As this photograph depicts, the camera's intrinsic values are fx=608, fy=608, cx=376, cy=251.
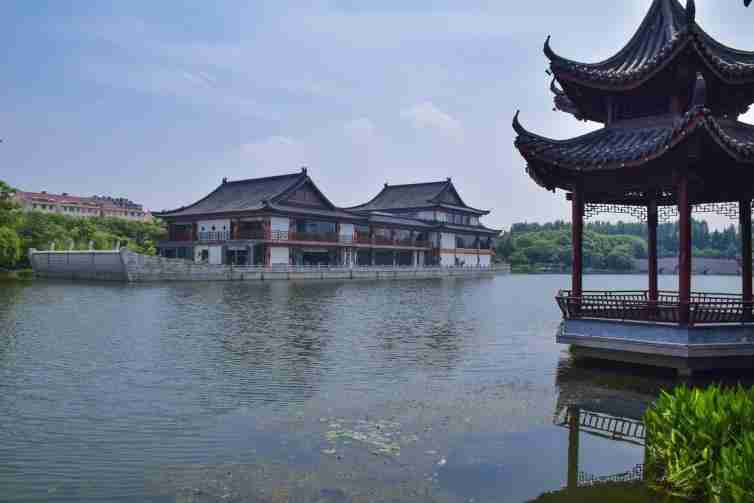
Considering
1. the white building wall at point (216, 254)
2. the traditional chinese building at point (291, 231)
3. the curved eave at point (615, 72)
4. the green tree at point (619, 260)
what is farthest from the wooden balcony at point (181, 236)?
the green tree at point (619, 260)

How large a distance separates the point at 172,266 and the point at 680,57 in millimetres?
39399

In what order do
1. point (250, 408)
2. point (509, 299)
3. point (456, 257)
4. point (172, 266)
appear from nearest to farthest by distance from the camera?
1. point (250, 408)
2. point (509, 299)
3. point (172, 266)
4. point (456, 257)

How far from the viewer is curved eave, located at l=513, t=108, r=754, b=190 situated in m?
10.6

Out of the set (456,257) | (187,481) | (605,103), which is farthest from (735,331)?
(456,257)

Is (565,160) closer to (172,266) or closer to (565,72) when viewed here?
(565,72)

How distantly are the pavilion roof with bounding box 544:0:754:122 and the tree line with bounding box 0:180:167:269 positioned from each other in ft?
132

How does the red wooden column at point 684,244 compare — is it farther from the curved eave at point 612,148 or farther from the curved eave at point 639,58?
the curved eave at point 639,58

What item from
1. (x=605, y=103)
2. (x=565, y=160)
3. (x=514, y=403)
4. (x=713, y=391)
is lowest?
(x=514, y=403)

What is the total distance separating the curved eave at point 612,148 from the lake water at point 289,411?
4267 mm

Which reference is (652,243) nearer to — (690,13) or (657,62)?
(657,62)

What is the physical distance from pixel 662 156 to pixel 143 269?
3878 cm

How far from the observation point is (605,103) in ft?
44.8

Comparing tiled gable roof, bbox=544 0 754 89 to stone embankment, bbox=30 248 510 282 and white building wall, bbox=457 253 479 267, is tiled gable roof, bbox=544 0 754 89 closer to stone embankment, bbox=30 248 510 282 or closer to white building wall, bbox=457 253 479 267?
stone embankment, bbox=30 248 510 282

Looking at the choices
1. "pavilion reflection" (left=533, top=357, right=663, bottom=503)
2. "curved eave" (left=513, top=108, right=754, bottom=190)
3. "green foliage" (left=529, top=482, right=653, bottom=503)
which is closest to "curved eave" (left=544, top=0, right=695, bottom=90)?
"curved eave" (left=513, top=108, right=754, bottom=190)
